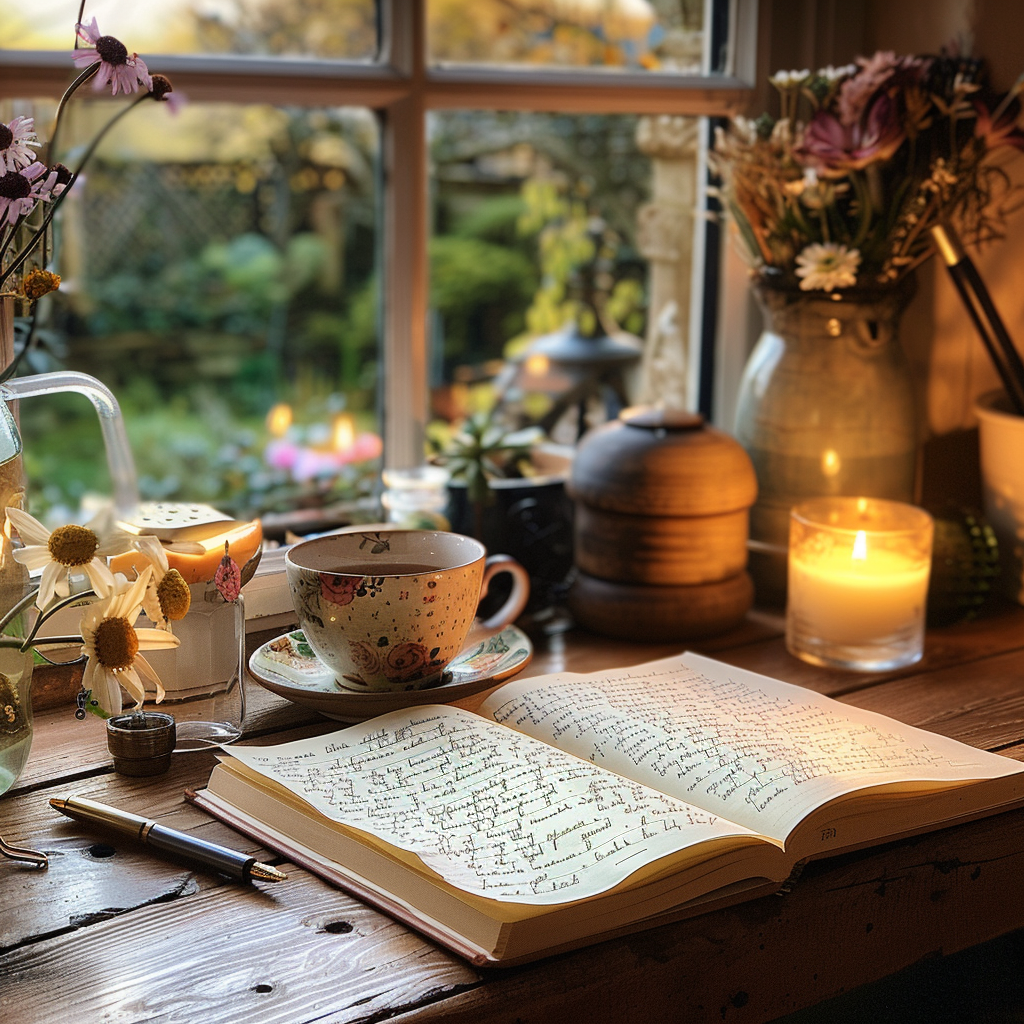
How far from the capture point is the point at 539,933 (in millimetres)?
576

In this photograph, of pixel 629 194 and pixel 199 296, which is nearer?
pixel 629 194

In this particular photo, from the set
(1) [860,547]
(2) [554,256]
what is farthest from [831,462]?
(2) [554,256]

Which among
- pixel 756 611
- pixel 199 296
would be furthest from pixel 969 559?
pixel 199 296

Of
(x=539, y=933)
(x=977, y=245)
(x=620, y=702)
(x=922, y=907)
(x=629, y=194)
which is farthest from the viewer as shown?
(x=629, y=194)

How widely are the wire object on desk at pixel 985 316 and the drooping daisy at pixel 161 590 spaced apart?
2.66 feet

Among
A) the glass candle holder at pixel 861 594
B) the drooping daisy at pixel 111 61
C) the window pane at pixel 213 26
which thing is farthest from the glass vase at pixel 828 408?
the drooping daisy at pixel 111 61

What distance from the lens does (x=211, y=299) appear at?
9.34 ft

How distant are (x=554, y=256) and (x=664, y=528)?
1.18 meters

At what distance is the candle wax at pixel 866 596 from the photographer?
1.03 meters

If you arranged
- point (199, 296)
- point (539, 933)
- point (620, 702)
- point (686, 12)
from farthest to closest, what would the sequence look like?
point (199, 296) < point (686, 12) < point (620, 702) < point (539, 933)

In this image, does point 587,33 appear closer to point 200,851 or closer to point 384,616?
point 384,616

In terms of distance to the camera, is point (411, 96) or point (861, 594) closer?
point (861, 594)

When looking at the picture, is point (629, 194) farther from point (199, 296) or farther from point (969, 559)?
point (199, 296)

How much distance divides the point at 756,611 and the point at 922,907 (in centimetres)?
52
